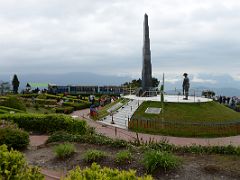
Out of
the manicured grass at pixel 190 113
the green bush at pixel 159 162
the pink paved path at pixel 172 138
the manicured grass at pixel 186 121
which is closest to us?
the green bush at pixel 159 162

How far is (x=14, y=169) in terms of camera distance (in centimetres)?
545

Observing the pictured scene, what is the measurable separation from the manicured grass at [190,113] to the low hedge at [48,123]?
29.1 feet

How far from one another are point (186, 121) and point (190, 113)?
1992 millimetres

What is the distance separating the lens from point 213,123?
24.2m

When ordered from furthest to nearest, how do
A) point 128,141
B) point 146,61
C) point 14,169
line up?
1. point 146,61
2. point 128,141
3. point 14,169

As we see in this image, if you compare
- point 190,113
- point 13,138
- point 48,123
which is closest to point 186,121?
point 190,113

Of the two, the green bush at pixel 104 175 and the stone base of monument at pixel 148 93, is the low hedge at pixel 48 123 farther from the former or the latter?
the stone base of monument at pixel 148 93

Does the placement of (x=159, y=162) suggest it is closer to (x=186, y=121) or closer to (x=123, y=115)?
(x=186, y=121)

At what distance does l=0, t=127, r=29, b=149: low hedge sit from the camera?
42.4 ft

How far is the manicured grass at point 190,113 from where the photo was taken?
26.0m

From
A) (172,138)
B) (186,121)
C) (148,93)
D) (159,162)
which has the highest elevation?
(148,93)

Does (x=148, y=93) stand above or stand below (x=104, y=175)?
above

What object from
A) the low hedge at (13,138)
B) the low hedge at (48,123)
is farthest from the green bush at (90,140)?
the low hedge at (48,123)

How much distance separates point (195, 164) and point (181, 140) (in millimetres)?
11819
